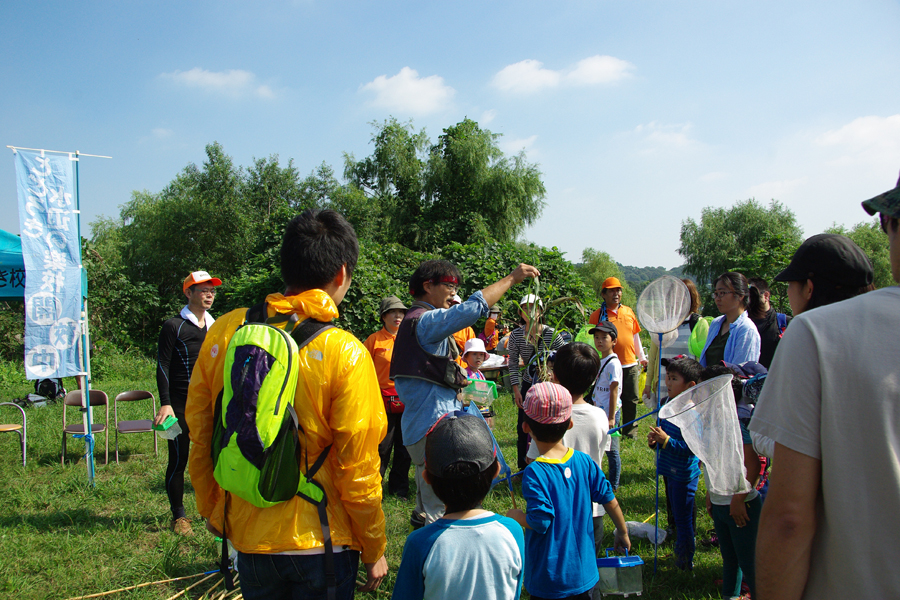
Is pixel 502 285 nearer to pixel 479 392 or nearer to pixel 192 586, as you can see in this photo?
pixel 479 392

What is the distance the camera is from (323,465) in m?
1.69

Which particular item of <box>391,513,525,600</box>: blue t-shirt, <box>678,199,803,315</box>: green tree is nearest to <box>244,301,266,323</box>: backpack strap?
<box>391,513,525,600</box>: blue t-shirt

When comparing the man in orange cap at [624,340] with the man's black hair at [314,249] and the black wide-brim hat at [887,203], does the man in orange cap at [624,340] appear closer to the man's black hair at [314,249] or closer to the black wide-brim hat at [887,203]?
the man's black hair at [314,249]

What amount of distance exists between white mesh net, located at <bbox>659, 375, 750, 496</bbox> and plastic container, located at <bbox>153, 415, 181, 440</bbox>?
3615 mm

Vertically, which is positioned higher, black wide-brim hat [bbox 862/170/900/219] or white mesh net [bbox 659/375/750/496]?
black wide-brim hat [bbox 862/170/900/219]

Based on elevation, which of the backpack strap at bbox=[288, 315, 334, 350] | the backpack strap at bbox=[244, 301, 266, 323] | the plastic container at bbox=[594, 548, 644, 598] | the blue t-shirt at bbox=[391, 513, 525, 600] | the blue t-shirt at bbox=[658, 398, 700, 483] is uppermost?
the backpack strap at bbox=[244, 301, 266, 323]

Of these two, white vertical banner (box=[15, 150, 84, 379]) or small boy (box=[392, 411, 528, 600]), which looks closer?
small boy (box=[392, 411, 528, 600])

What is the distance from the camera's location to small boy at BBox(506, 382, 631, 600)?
2.19m

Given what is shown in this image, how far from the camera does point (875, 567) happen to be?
1.06 m

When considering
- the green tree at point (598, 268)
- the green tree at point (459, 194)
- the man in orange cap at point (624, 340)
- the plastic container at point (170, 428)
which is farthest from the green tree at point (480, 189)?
the green tree at point (598, 268)

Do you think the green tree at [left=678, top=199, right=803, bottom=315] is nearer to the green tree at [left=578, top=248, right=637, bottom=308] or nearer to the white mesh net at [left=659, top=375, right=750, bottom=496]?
the green tree at [left=578, top=248, right=637, bottom=308]

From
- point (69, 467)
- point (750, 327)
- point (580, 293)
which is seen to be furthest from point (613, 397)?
point (580, 293)

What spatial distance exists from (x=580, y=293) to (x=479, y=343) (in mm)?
7048

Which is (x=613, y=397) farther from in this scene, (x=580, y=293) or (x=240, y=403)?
(x=580, y=293)
